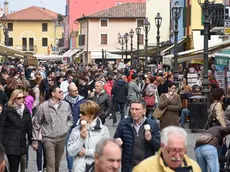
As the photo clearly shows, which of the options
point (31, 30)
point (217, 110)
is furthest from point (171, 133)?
point (31, 30)

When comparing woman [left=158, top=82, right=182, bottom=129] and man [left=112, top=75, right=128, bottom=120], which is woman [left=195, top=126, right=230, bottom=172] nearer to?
woman [left=158, top=82, right=182, bottom=129]

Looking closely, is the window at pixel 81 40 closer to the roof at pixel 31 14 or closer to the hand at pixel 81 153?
the roof at pixel 31 14

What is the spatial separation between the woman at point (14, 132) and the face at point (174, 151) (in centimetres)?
532

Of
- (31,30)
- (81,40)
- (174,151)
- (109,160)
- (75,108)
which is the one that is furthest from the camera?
(31,30)

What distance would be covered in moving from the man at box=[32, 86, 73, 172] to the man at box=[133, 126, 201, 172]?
573cm

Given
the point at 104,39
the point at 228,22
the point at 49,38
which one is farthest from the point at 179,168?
the point at 49,38

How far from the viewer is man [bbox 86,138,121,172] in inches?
221

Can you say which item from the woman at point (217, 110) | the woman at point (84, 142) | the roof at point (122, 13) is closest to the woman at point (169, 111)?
the woman at point (217, 110)

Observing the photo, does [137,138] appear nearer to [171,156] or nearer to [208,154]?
[208,154]

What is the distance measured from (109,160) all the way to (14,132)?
19.2ft

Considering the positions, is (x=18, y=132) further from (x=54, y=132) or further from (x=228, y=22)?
(x=228, y=22)

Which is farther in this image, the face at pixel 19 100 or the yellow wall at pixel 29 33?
the yellow wall at pixel 29 33

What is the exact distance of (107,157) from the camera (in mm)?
5660

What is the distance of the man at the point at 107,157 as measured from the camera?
221 inches
